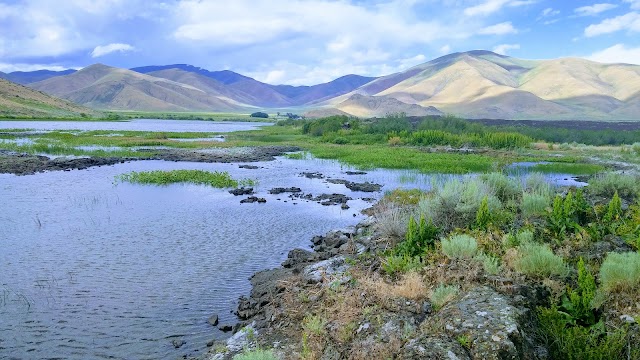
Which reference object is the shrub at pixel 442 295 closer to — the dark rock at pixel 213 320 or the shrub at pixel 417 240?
the shrub at pixel 417 240

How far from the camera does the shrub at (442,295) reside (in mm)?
7867

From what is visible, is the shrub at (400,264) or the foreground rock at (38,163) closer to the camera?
the shrub at (400,264)

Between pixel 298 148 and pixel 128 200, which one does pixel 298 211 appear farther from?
pixel 298 148

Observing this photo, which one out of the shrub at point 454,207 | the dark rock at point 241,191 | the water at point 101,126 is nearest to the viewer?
the shrub at point 454,207

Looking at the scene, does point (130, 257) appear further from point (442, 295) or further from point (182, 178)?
point (182, 178)

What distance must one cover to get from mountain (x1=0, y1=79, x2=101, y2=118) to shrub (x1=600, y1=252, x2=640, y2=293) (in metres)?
109

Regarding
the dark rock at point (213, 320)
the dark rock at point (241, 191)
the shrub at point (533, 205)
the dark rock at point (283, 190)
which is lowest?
the dark rock at point (213, 320)

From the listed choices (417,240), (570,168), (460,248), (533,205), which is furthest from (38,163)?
(570,168)

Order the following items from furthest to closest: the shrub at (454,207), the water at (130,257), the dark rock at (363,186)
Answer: the dark rock at (363,186) → the shrub at (454,207) → the water at (130,257)

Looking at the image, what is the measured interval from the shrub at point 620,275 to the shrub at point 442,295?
90.3 inches

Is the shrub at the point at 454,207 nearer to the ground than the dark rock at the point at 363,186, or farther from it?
farther from it

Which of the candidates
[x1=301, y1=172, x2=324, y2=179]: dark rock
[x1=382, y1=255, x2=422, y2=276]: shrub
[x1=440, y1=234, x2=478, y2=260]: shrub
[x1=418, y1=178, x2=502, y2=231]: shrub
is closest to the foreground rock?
[x1=301, y1=172, x2=324, y2=179]: dark rock

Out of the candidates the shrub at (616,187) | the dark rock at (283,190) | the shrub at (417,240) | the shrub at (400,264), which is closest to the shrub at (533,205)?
the shrub at (417,240)

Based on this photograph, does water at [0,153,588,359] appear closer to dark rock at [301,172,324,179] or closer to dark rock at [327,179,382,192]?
dark rock at [327,179,382,192]
